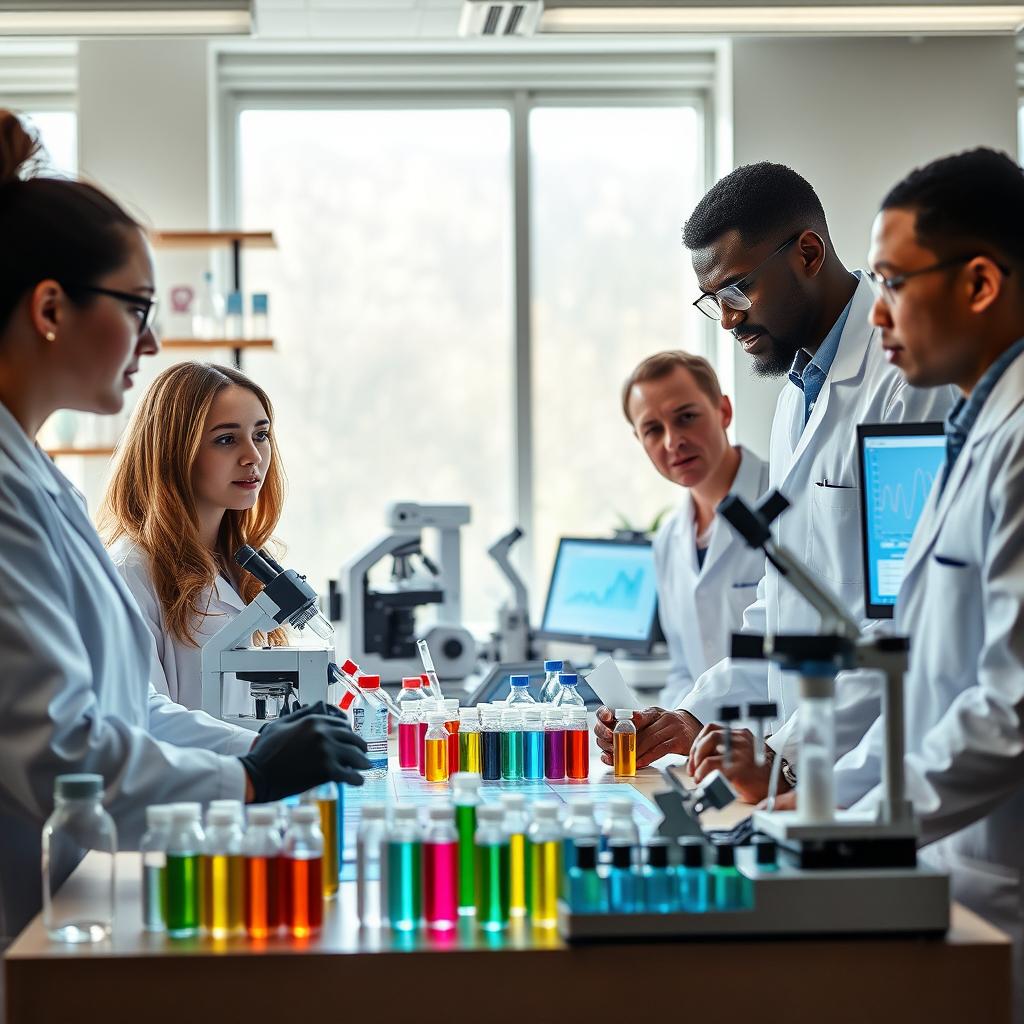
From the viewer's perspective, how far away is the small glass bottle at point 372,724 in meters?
2.14

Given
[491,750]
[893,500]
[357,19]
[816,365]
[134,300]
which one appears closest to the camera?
[134,300]

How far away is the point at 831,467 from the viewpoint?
2205 mm

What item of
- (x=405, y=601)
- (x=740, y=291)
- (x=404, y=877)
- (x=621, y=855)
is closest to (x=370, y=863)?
(x=404, y=877)

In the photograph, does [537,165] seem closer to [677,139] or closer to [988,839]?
[677,139]

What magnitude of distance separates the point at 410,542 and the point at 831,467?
1.88 meters

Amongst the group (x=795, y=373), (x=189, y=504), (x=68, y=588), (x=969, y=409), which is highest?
(x=795, y=373)

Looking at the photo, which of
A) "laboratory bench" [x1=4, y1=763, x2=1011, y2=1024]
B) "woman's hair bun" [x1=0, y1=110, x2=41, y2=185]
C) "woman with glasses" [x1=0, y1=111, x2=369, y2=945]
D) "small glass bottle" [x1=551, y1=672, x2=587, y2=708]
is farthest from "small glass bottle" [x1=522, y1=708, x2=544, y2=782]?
"woman's hair bun" [x1=0, y1=110, x2=41, y2=185]

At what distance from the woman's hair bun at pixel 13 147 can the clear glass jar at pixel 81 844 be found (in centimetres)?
74

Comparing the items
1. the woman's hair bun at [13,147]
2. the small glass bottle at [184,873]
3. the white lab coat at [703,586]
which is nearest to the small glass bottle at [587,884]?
the small glass bottle at [184,873]

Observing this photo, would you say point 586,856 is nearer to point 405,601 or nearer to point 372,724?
point 372,724

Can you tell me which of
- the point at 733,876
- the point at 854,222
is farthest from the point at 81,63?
the point at 733,876

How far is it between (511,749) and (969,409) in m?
0.93

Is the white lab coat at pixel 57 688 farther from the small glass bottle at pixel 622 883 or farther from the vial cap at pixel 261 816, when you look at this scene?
the small glass bottle at pixel 622 883

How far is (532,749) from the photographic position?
6.82ft
